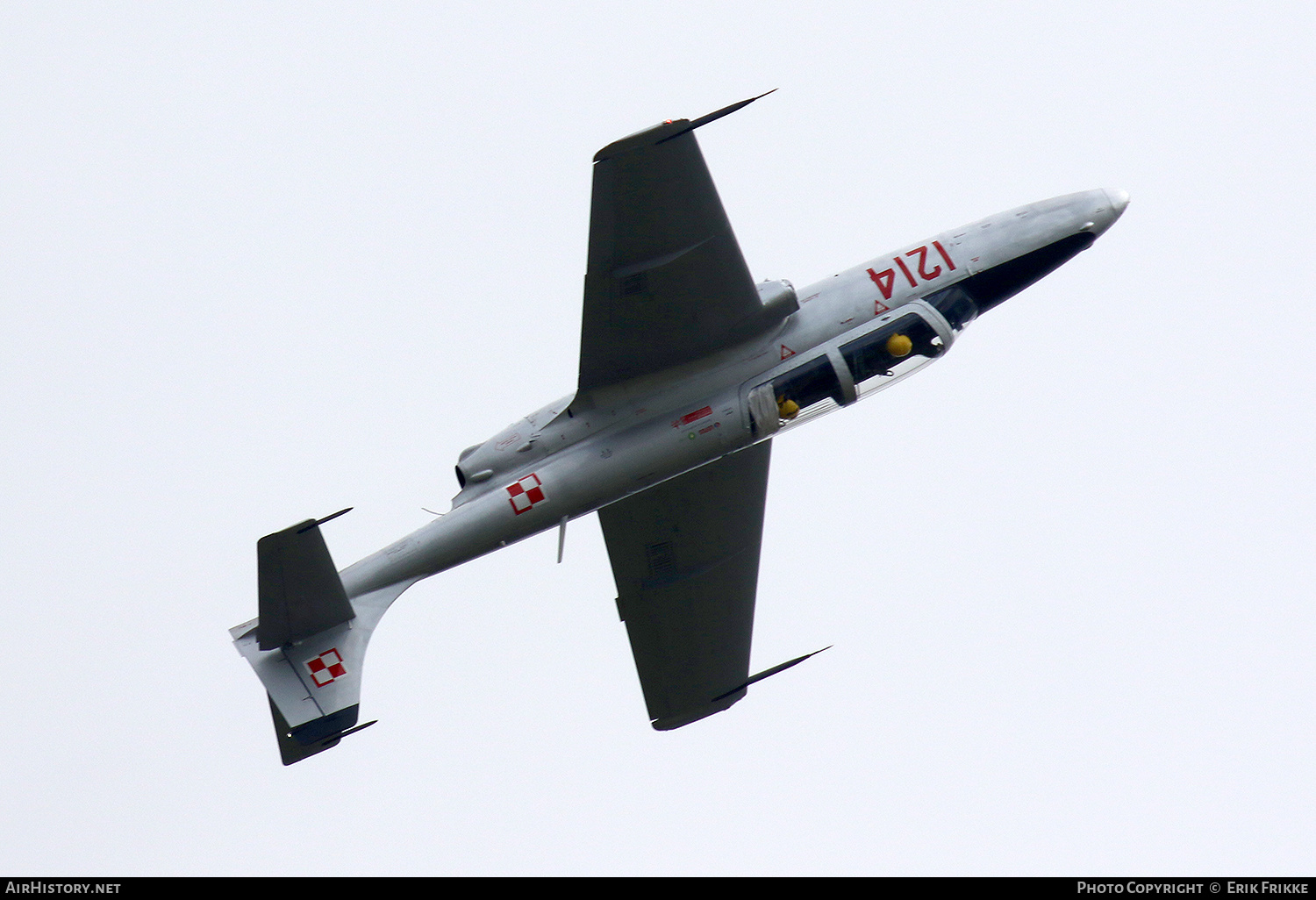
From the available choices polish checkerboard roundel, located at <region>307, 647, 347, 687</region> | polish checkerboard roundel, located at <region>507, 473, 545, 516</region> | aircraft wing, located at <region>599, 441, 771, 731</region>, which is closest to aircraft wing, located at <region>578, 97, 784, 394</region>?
polish checkerboard roundel, located at <region>507, 473, 545, 516</region>

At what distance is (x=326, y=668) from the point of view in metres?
22.3

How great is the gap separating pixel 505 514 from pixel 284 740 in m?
4.63

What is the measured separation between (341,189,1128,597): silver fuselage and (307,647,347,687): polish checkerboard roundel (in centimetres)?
107

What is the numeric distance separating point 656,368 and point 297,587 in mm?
6020

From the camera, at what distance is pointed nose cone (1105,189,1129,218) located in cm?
2403

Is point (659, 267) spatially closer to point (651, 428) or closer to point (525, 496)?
point (651, 428)

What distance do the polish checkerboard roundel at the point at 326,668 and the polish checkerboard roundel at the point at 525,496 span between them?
129 inches

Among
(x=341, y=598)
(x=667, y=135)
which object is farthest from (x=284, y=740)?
(x=667, y=135)

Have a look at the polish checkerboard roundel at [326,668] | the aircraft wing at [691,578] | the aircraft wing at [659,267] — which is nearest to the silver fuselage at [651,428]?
the aircraft wing at [659,267]

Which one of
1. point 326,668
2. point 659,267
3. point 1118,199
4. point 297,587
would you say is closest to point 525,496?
point 297,587

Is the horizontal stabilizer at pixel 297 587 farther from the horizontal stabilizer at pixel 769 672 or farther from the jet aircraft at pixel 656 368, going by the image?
the horizontal stabilizer at pixel 769 672

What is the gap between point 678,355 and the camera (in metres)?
23.2

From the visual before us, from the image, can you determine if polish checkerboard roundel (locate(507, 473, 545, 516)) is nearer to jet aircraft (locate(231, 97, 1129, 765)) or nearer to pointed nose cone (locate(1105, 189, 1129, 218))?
jet aircraft (locate(231, 97, 1129, 765))

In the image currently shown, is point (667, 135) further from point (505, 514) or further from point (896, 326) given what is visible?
point (505, 514)
